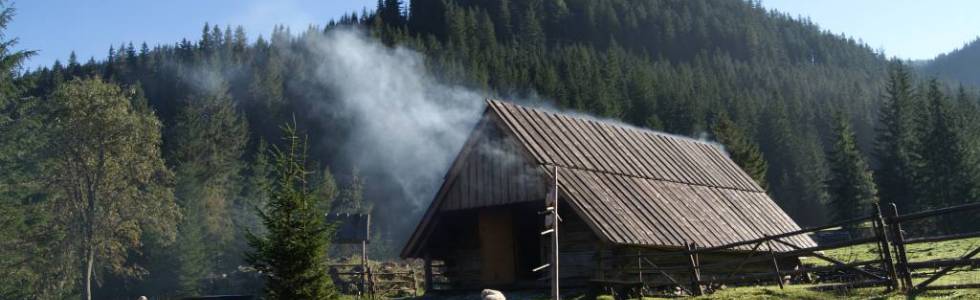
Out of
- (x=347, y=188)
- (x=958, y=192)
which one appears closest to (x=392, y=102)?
(x=347, y=188)

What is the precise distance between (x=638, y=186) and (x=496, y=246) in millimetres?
4261

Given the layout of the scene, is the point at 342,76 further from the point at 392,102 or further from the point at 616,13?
the point at 616,13

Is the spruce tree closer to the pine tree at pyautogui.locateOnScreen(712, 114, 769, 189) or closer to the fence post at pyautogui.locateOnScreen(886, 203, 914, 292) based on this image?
the pine tree at pyautogui.locateOnScreen(712, 114, 769, 189)

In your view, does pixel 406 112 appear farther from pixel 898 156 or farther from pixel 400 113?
pixel 898 156

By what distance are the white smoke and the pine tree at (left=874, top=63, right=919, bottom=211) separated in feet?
109

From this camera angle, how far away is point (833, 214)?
227ft

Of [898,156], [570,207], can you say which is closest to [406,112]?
[898,156]

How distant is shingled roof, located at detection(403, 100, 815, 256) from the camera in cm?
2133

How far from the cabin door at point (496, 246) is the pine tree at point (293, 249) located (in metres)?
8.58

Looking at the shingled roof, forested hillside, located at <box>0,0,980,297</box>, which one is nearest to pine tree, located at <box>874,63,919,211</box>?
forested hillside, located at <box>0,0,980,297</box>

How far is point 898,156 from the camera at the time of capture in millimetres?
69688

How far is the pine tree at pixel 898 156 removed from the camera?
66.8 metres

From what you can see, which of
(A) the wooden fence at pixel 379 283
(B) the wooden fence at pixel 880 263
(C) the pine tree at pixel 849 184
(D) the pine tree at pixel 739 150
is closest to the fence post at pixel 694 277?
(B) the wooden fence at pixel 880 263

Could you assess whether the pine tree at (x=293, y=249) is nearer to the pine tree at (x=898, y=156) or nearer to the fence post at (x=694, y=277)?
the fence post at (x=694, y=277)
